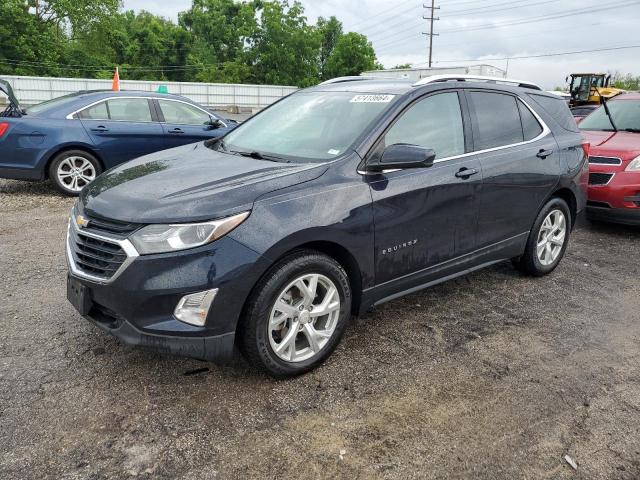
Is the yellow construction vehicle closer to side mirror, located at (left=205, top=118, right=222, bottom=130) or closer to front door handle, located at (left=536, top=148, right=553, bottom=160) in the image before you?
side mirror, located at (left=205, top=118, right=222, bottom=130)

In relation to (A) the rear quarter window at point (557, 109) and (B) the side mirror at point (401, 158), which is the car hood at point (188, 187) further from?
(A) the rear quarter window at point (557, 109)

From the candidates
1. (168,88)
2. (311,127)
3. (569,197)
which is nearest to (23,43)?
(168,88)

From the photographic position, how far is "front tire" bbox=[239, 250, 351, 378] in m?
2.92

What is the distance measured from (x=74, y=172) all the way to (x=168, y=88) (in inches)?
1133

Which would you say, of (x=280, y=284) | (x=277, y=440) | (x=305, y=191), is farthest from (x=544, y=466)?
(x=305, y=191)

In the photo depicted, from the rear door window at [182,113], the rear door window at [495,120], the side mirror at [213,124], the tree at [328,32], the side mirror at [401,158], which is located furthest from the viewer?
the tree at [328,32]

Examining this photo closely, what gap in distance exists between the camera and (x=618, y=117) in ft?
→ 25.6

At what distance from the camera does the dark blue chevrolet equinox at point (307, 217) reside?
2.76 metres

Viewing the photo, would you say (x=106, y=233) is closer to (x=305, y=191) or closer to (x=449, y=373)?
(x=305, y=191)

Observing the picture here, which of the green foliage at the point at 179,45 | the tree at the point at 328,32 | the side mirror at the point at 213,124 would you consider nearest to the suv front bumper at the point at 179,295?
the side mirror at the point at 213,124

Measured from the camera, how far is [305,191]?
3070 millimetres

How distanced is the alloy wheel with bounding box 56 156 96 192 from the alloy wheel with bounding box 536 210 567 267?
6037mm

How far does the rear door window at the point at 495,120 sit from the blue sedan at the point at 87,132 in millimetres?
3817

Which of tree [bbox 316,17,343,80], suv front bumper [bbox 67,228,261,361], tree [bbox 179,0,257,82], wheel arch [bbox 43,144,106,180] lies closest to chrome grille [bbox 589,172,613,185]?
suv front bumper [bbox 67,228,261,361]
